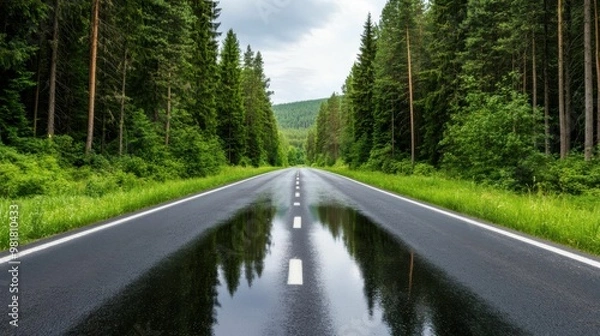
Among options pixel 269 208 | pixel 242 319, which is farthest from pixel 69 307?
pixel 269 208

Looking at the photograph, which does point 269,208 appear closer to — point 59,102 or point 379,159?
point 59,102

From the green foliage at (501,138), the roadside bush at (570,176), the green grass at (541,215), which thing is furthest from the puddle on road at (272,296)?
the green foliage at (501,138)

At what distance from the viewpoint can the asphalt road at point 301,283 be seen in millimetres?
3316

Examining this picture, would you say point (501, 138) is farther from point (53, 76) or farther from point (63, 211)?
point (53, 76)

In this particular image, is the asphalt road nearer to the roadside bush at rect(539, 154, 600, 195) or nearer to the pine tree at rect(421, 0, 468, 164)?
the roadside bush at rect(539, 154, 600, 195)

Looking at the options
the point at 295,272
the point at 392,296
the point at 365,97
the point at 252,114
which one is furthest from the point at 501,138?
the point at 252,114

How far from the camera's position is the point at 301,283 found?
14.8ft

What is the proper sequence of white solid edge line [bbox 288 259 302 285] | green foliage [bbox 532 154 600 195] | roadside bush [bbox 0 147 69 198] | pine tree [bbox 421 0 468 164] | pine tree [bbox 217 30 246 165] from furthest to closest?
pine tree [bbox 217 30 246 165], pine tree [bbox 421 0 468 164], green foliage [bbox 532 154 600 195], roadside bush [bbox 0 147 69 198], white solid edge line [bbox 288 259 302 285]

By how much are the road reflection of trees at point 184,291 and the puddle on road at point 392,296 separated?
1.09 meters

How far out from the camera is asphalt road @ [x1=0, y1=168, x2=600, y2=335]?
332 cm

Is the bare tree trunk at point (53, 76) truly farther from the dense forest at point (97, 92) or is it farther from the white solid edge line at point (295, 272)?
the white solid edge line at point (295, 272)

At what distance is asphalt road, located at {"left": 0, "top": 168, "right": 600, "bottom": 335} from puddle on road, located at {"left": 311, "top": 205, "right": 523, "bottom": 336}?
0.6 inches

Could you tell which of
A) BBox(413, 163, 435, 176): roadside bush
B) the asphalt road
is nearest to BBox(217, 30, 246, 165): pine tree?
BBox(413, 163, 435, 176): roadside bush

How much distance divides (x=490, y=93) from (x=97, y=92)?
25.5 meters
